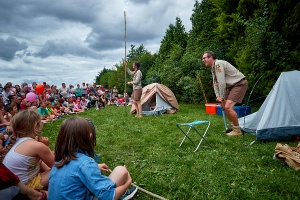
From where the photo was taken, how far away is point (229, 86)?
6004 mm

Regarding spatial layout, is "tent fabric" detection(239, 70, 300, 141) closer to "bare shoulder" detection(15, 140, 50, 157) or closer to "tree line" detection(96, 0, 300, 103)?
"tree line" detection(96, 0, 300, 103)

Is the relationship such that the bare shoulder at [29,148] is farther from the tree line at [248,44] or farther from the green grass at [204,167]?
the tree line at [248,44]

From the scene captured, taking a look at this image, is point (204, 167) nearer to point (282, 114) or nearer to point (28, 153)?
point (282, 114)

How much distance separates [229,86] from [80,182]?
4983 mm


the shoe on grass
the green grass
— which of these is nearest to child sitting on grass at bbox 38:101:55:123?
the green grass

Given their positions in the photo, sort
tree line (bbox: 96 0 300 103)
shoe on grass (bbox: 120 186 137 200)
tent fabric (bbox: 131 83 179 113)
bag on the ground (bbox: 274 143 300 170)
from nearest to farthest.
A: shoe on grass (bbox: 120 186 137 200), bag on the ground (bbox: 274 143 300 170), tree line (bbox: 96 0 300 103), tent fabric (bbox: 131 83 179 113)

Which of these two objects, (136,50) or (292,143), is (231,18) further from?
(136,50)

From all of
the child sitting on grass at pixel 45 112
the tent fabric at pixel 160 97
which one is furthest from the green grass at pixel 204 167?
the child sitting on grass at pixel 45 112

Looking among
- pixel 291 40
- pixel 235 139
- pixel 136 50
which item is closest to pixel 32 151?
pixel 235 139

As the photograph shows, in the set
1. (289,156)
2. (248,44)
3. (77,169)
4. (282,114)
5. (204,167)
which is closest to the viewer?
(77,169)

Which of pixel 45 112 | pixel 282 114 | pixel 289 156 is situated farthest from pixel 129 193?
pixel 45 112

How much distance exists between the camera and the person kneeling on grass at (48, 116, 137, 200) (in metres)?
1.77

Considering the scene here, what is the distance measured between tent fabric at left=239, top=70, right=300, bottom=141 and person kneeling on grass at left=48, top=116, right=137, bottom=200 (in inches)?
152

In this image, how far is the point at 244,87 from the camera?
232 inches
